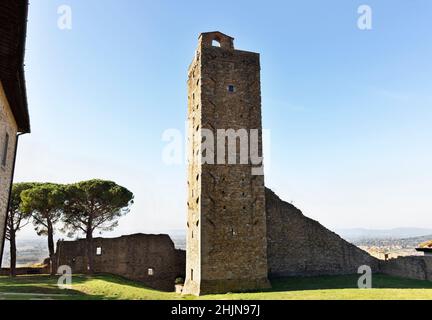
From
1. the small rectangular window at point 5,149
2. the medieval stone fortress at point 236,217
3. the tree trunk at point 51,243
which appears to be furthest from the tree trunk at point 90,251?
the small rectangular window at point 5,149

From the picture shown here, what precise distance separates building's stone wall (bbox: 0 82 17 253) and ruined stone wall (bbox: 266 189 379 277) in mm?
15826

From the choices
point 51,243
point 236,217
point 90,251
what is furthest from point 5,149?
point 51,243

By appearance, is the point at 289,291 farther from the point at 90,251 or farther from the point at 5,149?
the point at 90,251

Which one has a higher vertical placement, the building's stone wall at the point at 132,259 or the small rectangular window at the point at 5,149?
the small rectangular window at the point at 5,149

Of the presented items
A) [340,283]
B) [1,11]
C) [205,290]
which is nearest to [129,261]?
[205,290]

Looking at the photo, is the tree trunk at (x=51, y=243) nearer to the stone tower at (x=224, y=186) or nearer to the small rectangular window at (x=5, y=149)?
the stone tower at (x=224, y=186)

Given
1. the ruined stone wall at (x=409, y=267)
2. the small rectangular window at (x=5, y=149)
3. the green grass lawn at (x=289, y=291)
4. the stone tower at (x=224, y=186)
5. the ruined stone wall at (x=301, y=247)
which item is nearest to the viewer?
the small rectangular window at (x=5, y=149)

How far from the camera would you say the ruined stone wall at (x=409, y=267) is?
2355 cm

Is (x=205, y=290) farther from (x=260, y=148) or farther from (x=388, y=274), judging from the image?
(x=388, y=274)

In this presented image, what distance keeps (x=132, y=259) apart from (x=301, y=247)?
13935 millimetres

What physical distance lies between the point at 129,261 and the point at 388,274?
19780 millimetres

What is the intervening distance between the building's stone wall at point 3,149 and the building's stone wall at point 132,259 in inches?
649

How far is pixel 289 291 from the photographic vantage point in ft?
61.8
